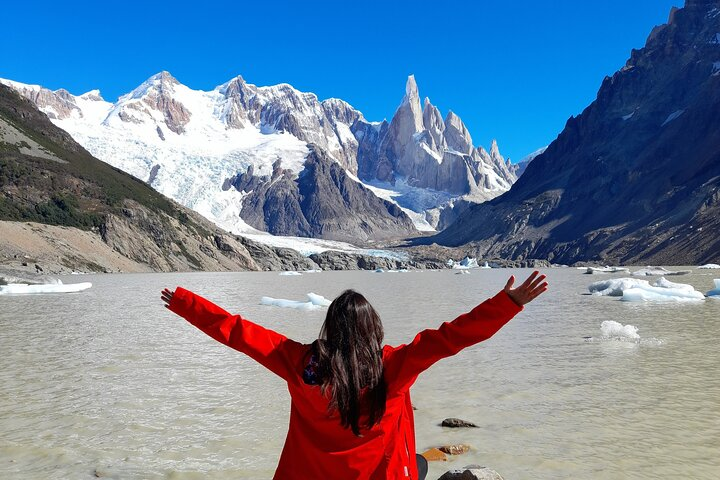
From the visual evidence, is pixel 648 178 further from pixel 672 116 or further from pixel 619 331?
pixel 619 331

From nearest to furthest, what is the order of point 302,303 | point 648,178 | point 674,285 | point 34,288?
point 302,303 → point 674,285 → point 34,288 → point 648,178

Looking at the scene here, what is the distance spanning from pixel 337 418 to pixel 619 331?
1617 centimetres

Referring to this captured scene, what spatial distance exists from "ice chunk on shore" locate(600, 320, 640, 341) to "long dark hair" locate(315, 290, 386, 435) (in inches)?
620

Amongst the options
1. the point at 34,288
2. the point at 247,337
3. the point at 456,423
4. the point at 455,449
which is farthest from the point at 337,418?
the point at 34,288

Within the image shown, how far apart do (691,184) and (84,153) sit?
142m

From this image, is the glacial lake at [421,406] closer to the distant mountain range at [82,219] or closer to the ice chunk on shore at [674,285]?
the ice chunk on shore at [674,285]

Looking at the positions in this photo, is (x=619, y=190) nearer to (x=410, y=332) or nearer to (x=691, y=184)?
(x=691, y=184)

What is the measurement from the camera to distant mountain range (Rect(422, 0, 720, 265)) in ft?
411

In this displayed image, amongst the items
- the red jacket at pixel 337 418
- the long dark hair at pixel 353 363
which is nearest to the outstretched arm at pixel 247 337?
the red jacket at pixel 337 418

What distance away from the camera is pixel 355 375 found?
3621 millimetres

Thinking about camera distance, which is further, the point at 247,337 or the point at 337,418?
the point at 247,337

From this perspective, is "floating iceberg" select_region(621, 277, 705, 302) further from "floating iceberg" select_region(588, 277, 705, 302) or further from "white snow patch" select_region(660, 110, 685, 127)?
"white snow patch" select_region(660, 110, 685, 127)

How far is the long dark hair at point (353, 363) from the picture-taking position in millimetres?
3615

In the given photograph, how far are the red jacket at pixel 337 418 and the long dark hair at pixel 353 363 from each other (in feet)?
0.30
